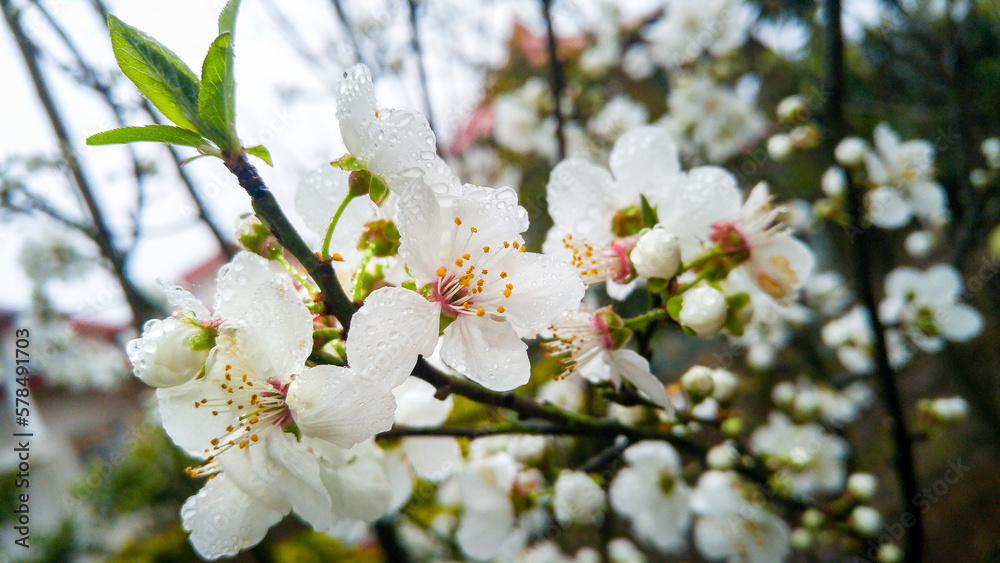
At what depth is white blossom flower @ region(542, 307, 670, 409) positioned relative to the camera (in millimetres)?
819

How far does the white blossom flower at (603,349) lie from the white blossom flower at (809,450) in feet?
3.45

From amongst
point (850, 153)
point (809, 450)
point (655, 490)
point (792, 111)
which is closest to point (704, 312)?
point (655, 490)

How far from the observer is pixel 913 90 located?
134 inches

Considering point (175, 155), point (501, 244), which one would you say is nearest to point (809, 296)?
point (501, 244)

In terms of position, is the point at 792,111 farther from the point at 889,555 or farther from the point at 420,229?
the point at 420,229

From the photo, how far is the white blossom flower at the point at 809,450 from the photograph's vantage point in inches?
75.3

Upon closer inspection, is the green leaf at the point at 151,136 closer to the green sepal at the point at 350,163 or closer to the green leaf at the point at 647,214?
the green sepal at the point at 350,163

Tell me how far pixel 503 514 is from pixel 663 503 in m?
0.53

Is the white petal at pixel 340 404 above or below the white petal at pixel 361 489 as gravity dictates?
above

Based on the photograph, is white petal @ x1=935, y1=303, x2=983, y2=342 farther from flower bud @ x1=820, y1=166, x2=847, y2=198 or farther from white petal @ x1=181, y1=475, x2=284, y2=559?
white petal @ x1=181, y1=475, x2=284, y2=559

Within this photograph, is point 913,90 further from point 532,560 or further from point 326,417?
point 326,417

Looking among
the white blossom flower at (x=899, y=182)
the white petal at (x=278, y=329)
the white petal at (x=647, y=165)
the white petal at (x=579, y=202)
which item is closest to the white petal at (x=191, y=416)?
the white petal at (x=278, y=329)

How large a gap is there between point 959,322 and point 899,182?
1.68 ft

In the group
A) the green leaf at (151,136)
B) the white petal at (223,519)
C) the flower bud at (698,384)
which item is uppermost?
the green leaf at (151,136)
